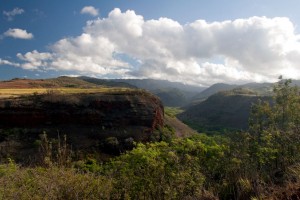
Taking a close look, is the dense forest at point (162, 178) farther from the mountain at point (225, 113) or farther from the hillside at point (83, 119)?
the mountain at point (225, 113)

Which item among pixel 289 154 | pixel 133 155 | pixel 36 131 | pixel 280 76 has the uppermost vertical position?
pixel 280 76

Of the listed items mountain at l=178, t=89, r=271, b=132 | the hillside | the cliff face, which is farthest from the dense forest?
mountain at l=178, t=89, r=271, b=132

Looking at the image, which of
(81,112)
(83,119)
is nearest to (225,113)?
(81,112)

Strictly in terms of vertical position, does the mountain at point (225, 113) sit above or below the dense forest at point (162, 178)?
below

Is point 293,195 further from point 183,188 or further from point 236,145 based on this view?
point 236,145

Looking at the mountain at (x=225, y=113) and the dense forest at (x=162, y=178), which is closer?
the dense forest at (x=162, y=178)

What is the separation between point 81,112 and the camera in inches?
1752

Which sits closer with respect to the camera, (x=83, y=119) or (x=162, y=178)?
(x=162, y=178)

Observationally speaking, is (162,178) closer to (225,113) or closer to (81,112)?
(81,112)

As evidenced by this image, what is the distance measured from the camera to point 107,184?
8.38 meters

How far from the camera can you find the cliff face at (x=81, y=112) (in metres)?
43.2

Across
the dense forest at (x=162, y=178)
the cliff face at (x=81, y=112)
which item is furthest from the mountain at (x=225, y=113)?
the dense forest at (x=162, y=178)

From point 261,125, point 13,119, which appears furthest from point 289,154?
point 13,119

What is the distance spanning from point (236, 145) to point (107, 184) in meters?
8.04
